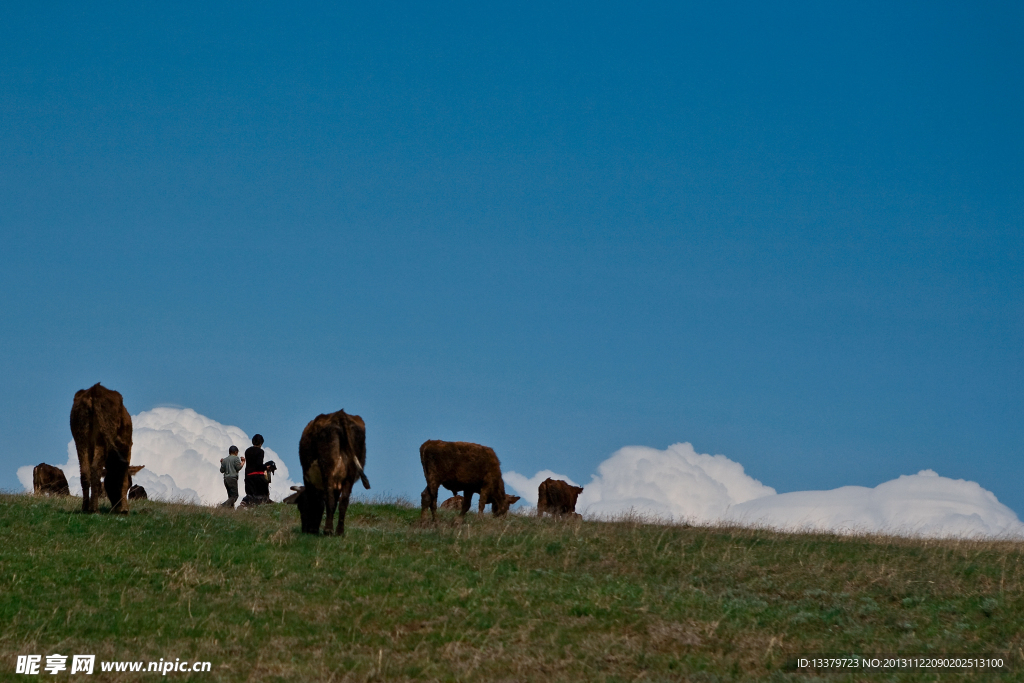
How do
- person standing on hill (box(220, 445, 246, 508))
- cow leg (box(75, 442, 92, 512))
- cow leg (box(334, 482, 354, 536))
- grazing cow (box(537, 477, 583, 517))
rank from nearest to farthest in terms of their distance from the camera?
cow leg (box(334, 482, 354, 536)), cow leg (box(75, 442, 92, 512)), person standing on hill (box(220, 445, 246, 508)), grazing cow (box(537, 477, 583, 517))

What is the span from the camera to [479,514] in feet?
80.8

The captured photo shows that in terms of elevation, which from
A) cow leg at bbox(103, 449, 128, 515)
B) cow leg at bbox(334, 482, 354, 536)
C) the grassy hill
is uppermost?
cow leg at bbox(103, 449, 128, 515)

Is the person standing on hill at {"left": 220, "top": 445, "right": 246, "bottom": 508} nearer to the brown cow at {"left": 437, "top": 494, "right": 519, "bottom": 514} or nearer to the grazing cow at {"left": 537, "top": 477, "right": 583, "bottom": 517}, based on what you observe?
the brown cow at {"left": 437, "top": 494, "right": 519, "bottom": 514}

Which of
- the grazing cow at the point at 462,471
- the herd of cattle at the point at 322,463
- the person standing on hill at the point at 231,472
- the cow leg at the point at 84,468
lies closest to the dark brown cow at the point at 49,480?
the person standing on hill at the point at 231,472

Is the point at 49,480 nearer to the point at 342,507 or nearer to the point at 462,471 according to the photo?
the point at 462,471

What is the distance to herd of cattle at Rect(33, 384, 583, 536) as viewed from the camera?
59.6 feet

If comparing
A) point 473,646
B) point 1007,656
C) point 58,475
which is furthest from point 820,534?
point 58,475

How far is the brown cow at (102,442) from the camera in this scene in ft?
67.3

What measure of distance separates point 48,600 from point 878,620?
11805 millimetres

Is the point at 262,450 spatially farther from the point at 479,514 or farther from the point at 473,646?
the point at 473,646

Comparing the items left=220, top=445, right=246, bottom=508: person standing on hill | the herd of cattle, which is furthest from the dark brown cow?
the herd of cattle

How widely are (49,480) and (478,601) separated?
2177 cm

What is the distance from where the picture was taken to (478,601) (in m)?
13.5

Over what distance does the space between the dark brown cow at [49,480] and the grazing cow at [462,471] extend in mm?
12834
